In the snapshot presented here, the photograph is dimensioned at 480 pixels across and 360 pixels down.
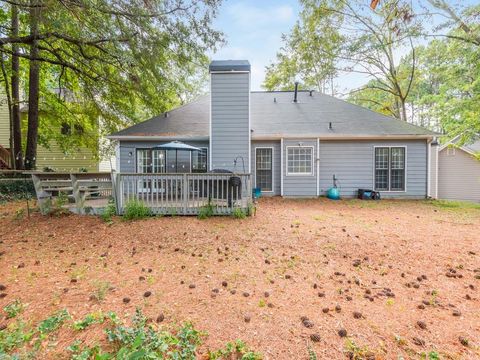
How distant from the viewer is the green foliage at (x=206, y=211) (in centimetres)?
582

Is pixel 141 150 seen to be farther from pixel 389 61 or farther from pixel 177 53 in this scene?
pixel 389 61

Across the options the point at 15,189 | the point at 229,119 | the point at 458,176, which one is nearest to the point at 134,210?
the point at 229,119

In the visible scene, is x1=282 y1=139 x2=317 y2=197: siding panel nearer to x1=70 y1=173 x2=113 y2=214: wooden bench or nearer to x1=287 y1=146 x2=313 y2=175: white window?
x1=287 y1=146 x2=313 y2=175: white window

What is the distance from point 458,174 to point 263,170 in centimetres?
1339

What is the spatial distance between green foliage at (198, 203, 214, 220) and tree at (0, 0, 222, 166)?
5.06 m

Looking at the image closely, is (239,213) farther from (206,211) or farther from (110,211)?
(110,211)

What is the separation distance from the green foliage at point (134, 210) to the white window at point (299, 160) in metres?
5.89

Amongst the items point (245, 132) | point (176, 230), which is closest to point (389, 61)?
point (245, 132)

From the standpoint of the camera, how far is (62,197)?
6.19 m

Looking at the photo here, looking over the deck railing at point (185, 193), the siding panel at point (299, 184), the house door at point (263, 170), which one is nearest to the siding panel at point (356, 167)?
the siding panel at point (299, 184)

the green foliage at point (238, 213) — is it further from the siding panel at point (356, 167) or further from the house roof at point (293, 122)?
the siding panel at point (356, 167)

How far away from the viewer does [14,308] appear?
2.27 m

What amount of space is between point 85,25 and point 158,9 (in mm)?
2059

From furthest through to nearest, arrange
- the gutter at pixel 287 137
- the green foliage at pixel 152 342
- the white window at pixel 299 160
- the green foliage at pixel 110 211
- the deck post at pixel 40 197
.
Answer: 1. the white window at pixel 299 160
2. the gutter at pixel 287 137
3. the deck post at pixel 40 197
4. the green foliage at pixel 110 211
5. the green foliage at pixel 152 342
